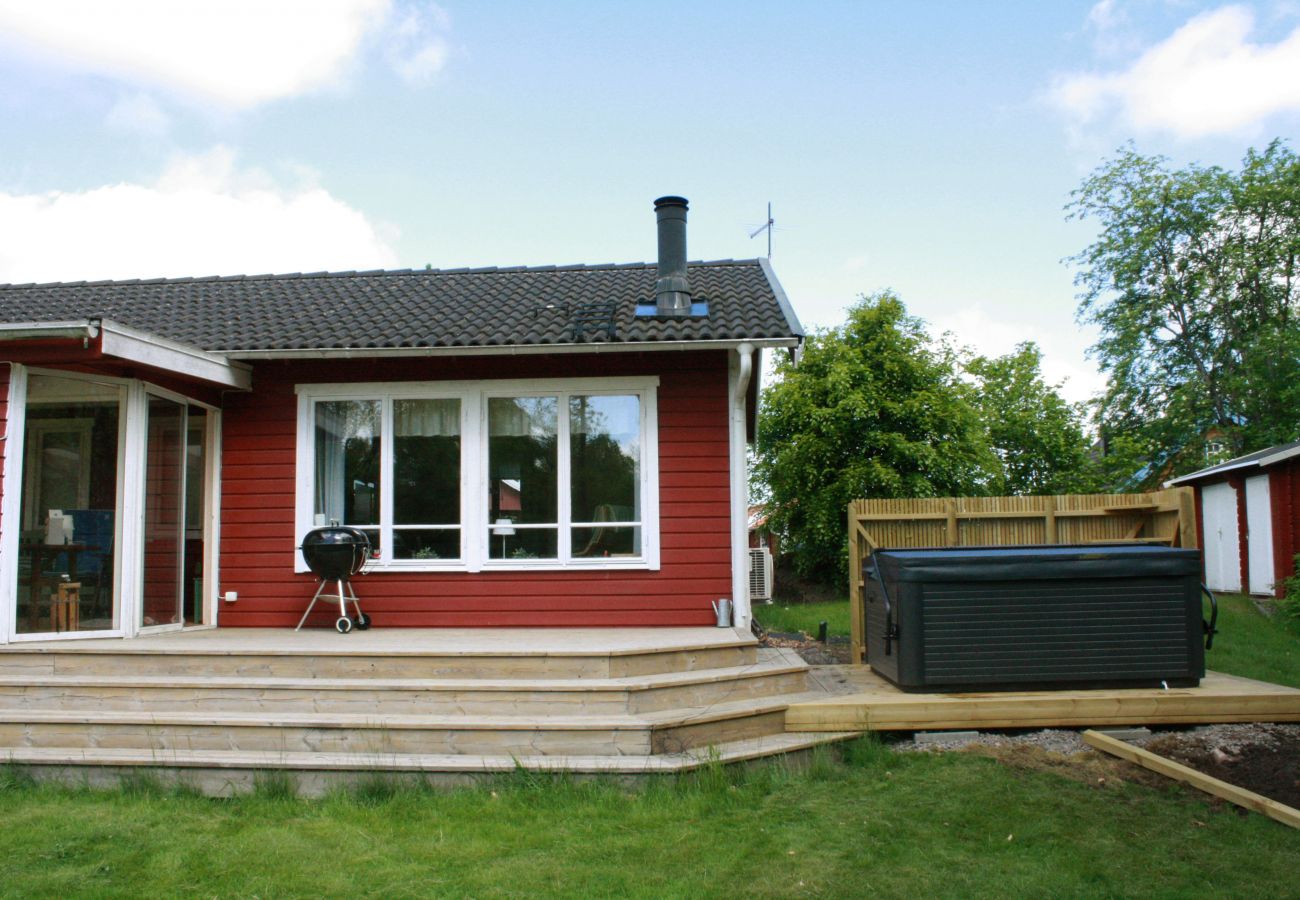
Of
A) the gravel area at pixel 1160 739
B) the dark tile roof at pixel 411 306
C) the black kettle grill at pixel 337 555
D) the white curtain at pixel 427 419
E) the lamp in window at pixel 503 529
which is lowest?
the gravel area at pixel 1160 739

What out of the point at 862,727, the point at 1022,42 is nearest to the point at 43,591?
the point at 862,727

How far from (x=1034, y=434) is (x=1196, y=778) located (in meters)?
26.8

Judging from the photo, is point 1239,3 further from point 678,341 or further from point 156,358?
point 156,358

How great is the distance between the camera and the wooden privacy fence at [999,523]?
7.73 metres

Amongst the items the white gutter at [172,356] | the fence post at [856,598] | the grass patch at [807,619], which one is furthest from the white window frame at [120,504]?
the grass patch at [807,619]

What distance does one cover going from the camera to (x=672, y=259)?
8.25 meters

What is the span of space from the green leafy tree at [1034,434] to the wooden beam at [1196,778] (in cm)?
2477

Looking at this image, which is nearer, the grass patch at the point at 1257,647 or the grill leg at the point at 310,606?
the grill leg at the point at 310,606

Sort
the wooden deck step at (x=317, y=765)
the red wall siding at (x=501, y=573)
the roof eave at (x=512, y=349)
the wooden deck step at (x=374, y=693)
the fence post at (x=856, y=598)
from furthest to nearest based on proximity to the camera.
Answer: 1. the fence post at (x=856, y=598)
2. the red wall siding at (x=501, y=573)
3. the roof eave at (x=512, y=349)
4. the wooden deck step at (x=374, y=693)
5. the wooden deck step at (x=317, y=765)

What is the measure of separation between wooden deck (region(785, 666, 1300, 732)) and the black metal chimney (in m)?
3.35

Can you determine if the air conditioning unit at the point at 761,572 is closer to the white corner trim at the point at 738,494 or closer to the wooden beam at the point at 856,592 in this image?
the wooden beam at the point at 856,592

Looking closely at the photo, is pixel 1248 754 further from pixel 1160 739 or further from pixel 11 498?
pixel 11 498

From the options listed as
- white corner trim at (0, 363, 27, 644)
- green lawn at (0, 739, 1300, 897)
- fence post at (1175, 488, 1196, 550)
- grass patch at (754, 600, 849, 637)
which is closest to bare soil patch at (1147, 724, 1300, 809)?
green lawn at (0, 739, 1300, 897)

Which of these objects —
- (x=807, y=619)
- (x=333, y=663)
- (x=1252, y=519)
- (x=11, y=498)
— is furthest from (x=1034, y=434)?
(x=11, y=498)
